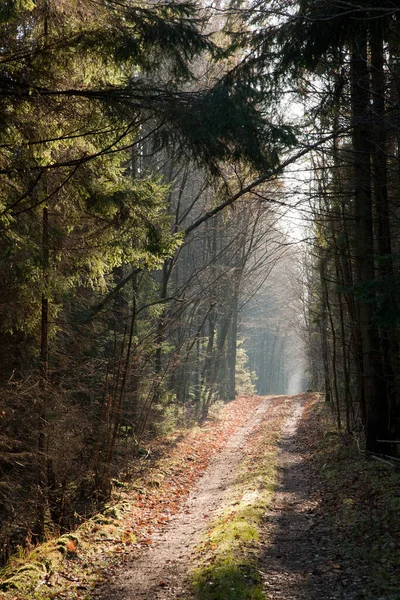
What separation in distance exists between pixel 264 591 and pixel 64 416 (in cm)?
411

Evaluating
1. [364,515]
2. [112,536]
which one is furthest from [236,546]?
[112,536]

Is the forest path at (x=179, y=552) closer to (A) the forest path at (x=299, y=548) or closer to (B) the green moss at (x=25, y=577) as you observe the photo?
(A) the forest path at (x=299, y=548)

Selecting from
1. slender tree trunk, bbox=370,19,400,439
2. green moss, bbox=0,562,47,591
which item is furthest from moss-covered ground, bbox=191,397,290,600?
slender tree trunk, bbox=370,19,400,439

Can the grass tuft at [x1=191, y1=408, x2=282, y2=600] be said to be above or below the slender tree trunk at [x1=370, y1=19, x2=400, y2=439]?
below

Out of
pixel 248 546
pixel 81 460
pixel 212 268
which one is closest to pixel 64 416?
pixel 81 460

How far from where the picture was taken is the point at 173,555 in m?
7.24

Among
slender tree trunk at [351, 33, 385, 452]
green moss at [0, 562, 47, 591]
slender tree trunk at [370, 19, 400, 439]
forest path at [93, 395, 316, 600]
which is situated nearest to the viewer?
green moss at [0, 562, 47, 591]

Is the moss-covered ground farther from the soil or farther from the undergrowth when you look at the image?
the undergrowth

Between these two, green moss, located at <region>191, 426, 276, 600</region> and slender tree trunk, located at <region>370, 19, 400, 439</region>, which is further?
slender tree trunk, located at <region>370, 19, 400, 439</region>

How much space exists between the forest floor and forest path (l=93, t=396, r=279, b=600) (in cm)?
2

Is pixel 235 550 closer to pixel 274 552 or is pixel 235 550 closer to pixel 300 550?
pixel 274 552

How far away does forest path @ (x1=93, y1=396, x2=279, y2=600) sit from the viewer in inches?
238

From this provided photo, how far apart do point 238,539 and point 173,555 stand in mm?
1000

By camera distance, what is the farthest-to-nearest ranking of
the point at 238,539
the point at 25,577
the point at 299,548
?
the point at 238,539
the point at 299,548
the point at 25,577
